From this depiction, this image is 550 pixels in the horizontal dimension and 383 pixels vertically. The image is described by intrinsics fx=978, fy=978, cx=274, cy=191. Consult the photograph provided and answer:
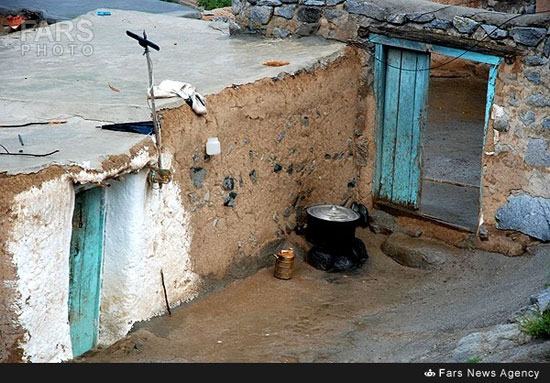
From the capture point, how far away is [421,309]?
912 centimetres

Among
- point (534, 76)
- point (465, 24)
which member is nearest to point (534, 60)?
point (534, 76)

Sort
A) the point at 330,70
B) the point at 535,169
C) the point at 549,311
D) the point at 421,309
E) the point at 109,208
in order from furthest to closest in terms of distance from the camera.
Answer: the point at 330,70
the point at 535,169
the point at 421,309
the point at 109,208
the point at 549,311

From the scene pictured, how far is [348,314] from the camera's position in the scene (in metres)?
9.16

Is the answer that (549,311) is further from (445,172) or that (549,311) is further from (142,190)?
(445,172)

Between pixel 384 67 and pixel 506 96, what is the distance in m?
1.54

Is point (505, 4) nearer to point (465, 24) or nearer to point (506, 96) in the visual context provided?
point (465, 24)

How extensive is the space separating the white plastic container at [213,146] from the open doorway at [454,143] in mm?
2776

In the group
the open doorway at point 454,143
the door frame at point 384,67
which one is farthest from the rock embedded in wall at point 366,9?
the open doorway at point 454,143

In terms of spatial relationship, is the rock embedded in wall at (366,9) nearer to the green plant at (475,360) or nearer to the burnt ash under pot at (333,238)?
the burnt ash under pot at (333,238)

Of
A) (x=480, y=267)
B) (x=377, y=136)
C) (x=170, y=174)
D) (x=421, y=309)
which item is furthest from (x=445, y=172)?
(x=170, y=174)

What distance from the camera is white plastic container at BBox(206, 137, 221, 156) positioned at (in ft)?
28.9

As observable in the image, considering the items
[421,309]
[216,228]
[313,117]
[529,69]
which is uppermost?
[529,69]

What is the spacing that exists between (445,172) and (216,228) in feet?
14.6

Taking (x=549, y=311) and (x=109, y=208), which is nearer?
(x=549, y=311)
